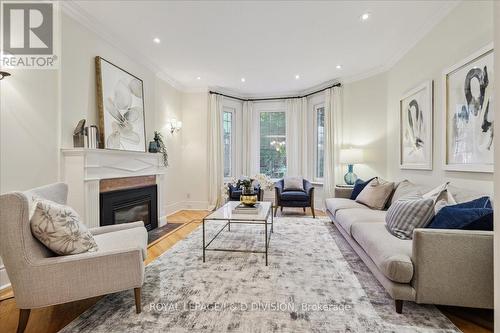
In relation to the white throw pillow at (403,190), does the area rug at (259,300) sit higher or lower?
lower

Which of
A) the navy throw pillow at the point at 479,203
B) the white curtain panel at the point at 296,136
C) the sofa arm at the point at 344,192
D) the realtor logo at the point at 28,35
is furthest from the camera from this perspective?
the white curtain panel at the point at 296,136

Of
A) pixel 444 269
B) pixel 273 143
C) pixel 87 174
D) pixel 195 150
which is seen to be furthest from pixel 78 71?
pixel 273 143

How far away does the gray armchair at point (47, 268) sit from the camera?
58.3 inches

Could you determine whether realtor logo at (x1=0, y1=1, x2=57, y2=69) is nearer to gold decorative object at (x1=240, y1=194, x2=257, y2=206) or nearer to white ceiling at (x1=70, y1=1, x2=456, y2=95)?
white ceiling at (x1=70, y1=1, x2=456, y2=95)

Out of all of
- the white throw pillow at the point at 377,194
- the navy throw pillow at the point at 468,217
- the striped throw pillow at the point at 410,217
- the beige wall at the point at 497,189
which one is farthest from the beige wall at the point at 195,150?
the beige wall at the point at 497,189

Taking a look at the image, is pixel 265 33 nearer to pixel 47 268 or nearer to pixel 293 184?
pixel 293 184

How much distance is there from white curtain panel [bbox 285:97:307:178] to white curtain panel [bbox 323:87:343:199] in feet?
2.31

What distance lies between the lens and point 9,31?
2.33 metres

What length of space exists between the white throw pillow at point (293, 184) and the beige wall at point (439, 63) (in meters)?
1.74

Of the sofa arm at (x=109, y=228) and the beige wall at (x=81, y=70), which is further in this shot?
the beige wall at (x=81, y=70)

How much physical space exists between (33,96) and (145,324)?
2389mm

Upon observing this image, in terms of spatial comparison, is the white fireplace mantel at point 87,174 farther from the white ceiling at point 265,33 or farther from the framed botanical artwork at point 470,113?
the framed botanical artwork at point 470,113

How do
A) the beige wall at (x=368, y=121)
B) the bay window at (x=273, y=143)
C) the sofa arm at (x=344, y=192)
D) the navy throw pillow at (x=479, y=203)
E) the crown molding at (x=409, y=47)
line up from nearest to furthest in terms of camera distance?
1. the navy throw pillow at (x=479, y=203)
2. the crown molding at (x=409, y=47)
3. the sofa arm at (x=344, y=192)
4. the beige wall at (x=368, y=121)
5. the bay window at (x=273, y=143)

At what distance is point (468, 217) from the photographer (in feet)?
5.77
